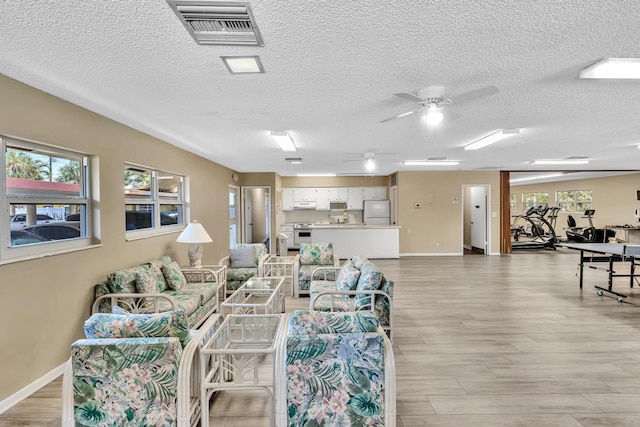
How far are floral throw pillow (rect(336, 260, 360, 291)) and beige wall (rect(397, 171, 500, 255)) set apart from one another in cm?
561

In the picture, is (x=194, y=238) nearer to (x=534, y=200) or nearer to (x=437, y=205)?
(x=437, y=205)

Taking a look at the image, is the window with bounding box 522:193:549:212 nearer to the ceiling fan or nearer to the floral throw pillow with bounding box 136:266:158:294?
the ceiling fan

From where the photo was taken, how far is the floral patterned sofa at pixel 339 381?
1740 millimetres

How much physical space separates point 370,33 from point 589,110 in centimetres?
289

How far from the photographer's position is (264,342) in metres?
2.49

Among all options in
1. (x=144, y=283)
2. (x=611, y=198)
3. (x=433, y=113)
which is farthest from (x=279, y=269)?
(x=611, y=198)

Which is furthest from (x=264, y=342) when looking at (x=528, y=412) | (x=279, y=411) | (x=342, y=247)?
(x=342, y=247)

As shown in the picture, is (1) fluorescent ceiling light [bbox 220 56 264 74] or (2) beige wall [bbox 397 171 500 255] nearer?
(1) fluorescent ceiling light [bbox 220 56 264 74]

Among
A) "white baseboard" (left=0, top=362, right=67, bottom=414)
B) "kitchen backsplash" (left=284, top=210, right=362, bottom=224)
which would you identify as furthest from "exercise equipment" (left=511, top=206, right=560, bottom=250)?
"white baseboard" (left=0, top=362, right=67, bottom=414)

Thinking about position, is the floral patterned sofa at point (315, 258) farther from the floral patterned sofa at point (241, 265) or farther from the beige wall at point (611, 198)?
the beige wall at point (611, 198)

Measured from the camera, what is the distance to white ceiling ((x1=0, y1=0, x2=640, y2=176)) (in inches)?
62.3

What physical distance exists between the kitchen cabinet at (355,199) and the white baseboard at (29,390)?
8.55 metres

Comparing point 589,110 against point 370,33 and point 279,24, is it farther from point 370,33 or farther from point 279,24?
point 279,24

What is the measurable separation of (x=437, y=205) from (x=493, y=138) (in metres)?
4.68
